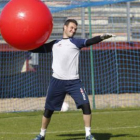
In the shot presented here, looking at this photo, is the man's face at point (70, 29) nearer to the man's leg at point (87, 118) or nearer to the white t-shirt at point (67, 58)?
the white t-shirt at point (67, 58)

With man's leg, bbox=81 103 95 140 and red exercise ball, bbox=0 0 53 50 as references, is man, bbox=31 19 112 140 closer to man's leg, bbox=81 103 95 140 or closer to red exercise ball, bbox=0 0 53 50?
man's leg, bbox=81 103 95 140

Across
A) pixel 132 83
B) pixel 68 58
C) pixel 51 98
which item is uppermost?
pixel 68 58

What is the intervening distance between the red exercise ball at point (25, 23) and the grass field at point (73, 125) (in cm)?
182

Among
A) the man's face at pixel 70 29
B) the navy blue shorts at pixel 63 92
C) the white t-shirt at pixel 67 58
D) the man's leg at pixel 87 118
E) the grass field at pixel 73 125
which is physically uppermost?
the man's face at pixel 70 29

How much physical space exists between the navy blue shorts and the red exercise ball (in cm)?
84

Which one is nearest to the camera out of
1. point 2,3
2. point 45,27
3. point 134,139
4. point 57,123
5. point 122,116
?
point 45,27

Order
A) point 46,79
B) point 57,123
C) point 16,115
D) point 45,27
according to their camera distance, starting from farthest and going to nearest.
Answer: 1. point 46,79
2. point 16,115
3. point 57,123
4. point 45,27

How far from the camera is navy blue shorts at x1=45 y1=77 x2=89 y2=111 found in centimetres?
835

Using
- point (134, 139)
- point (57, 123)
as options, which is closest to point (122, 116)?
point (57, 123)

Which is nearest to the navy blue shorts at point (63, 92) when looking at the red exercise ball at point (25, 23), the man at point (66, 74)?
the man at point (66, 74)

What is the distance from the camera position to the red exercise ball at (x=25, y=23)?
7676mm

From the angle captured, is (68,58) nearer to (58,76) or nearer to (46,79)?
(58,76)

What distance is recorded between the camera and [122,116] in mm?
12188

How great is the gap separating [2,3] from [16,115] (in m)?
3.76
